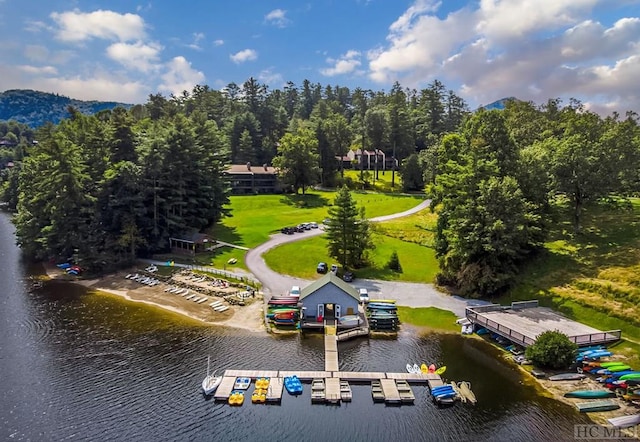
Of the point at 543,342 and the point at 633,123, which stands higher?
the point at 633,123

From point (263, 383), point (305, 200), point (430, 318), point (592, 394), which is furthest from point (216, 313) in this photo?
point (305, 200)

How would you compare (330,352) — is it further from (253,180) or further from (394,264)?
(253,180)

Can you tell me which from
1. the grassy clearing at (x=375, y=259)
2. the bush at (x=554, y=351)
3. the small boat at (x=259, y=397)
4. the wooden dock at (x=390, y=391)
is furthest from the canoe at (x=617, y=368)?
the small boat at (x=259, y=397)

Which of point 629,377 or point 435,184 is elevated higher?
point 435,184

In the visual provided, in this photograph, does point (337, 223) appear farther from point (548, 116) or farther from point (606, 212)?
point (548, 116)

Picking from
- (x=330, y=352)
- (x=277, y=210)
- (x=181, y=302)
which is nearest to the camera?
(x=330, y=352)

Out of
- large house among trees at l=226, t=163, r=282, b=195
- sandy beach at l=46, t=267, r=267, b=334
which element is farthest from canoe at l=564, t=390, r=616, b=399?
large house among trees at l=226, t=163, r=282, b=195

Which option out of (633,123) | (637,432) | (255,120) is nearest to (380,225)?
(633,123)
